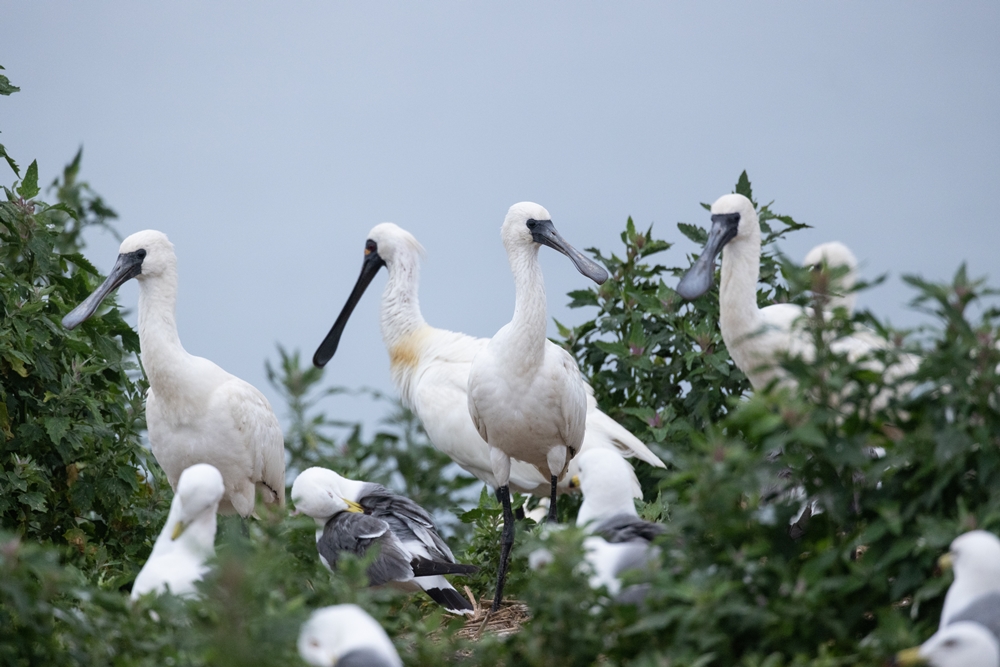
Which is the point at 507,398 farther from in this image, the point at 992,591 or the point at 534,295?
the point at 992,591

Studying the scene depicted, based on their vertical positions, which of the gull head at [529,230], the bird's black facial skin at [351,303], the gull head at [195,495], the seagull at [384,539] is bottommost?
the gull head at [195,495]

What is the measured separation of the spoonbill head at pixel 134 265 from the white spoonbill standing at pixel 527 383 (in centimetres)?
174

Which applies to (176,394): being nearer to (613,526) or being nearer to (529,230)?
(529,230)

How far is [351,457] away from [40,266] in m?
2.77

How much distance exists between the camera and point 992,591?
128 inches

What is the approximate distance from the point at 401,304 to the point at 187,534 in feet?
14.4

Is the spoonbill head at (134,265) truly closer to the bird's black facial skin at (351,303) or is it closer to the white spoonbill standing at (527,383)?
the white spoonbill standing at (527,383)

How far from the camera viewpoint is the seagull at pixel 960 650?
3021 millimetres

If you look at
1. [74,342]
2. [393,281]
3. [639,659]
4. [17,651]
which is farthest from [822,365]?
[393,281]

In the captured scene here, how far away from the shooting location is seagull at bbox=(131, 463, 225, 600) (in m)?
4.16

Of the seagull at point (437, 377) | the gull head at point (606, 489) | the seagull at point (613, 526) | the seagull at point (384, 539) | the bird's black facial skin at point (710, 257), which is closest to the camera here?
the seagull at point (613, 526)

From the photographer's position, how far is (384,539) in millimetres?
5918

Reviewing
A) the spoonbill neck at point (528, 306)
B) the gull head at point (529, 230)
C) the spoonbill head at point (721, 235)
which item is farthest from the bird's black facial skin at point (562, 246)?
the spoonbill head at point (721, 235)

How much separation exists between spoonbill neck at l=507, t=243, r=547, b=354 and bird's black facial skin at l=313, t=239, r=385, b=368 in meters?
2.44
